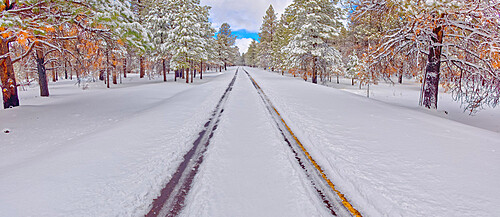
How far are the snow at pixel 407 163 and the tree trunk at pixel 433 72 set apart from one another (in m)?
3.11

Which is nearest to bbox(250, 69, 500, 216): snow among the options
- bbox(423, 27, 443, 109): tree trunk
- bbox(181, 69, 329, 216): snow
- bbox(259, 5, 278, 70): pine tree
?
bbox(181, 69, 329, 216): snow

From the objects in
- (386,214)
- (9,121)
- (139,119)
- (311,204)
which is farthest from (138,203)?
(9,121)

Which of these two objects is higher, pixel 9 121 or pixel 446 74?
pixel 446 74

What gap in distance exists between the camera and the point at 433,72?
34.4ft

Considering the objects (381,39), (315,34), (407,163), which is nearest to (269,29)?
(315,34)

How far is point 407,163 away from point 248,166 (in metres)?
3.41

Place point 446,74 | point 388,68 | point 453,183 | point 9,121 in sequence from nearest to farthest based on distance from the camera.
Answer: point 453,183
point 9,121
point 446,74
point 388,68

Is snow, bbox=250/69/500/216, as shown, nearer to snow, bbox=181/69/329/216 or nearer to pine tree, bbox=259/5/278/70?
snow, bbox=181/69/329/216

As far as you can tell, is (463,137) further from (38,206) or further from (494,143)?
(38,206)

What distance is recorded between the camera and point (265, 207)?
336 cm

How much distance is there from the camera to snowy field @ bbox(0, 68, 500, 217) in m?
3.45

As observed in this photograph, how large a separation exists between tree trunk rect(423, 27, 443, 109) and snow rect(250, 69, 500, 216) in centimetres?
311

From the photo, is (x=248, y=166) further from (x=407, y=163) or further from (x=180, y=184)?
(x=407, y=163)

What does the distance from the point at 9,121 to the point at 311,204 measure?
35.1ft
